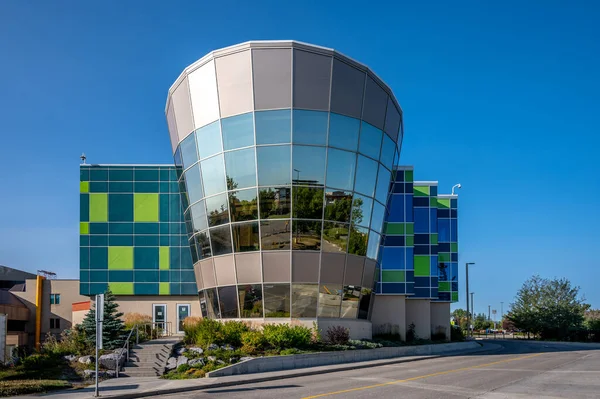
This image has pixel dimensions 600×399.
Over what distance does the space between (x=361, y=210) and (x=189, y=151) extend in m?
10.6

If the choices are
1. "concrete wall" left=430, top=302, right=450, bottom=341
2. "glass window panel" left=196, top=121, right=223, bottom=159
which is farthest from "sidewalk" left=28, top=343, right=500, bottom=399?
"concrete wall" left=430, top=302, right=450, bottom=341

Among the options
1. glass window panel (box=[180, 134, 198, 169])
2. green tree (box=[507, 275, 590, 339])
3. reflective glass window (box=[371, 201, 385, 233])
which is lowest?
green tree (box=[507, 275, 590, 339])

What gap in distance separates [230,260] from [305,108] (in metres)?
9.15

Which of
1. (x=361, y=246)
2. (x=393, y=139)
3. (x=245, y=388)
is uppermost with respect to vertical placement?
(x=393, y=139)

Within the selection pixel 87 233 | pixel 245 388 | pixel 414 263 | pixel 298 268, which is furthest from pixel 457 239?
pixel 245 388

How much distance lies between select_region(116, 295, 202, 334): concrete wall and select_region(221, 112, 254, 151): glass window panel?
1429 cm

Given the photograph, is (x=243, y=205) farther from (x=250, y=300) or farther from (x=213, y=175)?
(x=250, y=300)

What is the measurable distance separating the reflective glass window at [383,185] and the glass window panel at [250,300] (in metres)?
9.00

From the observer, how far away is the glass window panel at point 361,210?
30578 millimetres

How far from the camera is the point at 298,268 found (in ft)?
94.7

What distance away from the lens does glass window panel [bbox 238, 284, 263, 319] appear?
28906mm

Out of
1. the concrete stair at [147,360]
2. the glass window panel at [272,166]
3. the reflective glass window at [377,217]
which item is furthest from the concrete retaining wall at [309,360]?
the glass window panel at [272,166]

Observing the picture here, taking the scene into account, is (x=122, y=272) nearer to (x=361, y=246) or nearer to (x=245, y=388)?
(x=361, y=246)

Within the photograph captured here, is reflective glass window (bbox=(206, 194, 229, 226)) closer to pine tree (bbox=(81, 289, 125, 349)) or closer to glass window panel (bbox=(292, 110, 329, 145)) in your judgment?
glass window panel (bbox=(292, 110, 329, 145))
